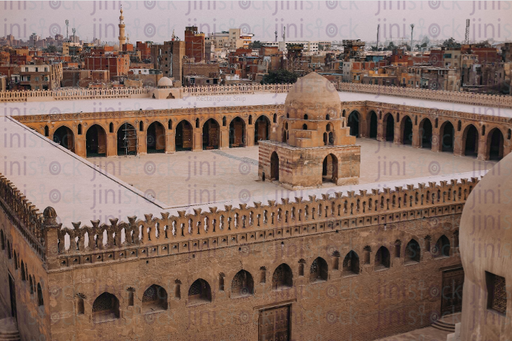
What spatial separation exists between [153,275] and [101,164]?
16.7 metres

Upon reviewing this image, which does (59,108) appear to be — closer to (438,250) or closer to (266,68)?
(438,250)

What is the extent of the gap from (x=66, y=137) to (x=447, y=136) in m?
19.3

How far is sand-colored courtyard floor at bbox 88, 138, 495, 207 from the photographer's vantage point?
24231 millimetres

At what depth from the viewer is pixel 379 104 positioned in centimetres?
3984

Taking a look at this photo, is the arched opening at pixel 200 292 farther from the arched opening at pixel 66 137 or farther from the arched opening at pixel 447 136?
the arched opening at pixel 447 136

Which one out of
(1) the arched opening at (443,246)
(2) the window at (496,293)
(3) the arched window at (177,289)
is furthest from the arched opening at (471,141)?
(2) the window at (496,293)

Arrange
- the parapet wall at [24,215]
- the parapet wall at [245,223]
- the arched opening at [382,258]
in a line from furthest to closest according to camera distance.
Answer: the arched opening at [382,258] → the parapet wall at [245,223] → the parapet wall at [24,215]

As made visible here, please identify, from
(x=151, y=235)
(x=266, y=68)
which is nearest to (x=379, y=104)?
(x=151, y=235)

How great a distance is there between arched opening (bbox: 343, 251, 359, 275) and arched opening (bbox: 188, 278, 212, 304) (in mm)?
4208

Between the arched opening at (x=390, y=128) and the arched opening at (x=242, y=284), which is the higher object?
the arched opening at (x=390, y=128)

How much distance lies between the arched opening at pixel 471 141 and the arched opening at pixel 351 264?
16.8 metres

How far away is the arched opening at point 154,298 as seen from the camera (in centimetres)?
1706

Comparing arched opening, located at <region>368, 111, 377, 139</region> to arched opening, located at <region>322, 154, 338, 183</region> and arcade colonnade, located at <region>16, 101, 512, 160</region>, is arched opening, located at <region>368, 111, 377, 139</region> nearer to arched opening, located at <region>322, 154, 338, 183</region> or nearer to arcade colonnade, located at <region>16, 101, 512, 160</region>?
arcade colonnade, located at <region>16, 101, 512, 160</region>

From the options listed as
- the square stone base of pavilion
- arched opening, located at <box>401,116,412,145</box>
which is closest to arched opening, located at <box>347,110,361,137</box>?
arched opening, located at <box>401,116,412,145</box>
